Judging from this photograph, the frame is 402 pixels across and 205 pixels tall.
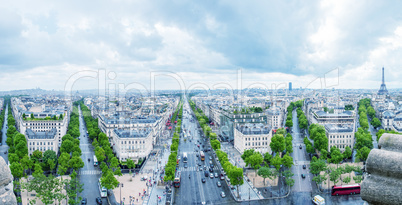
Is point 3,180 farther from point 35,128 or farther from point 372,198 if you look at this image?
point 35,128

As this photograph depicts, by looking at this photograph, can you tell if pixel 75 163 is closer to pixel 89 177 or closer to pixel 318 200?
pixel 89 177

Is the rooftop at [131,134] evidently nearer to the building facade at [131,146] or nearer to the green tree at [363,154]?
the building facade at [131,146]

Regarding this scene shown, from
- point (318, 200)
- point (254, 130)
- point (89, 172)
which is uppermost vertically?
point (254, 130)

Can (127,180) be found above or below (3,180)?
below

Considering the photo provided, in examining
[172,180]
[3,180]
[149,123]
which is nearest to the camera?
[3,180]

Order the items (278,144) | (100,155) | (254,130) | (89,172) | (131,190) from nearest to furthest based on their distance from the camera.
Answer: (131,190)
(89,172)
(100,155)
(278,144)
(254,130)

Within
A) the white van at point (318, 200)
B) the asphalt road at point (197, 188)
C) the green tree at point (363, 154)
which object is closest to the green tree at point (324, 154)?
the green tree at point (363, 154)

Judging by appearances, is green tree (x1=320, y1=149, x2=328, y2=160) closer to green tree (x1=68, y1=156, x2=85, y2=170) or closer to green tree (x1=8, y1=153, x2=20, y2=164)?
green tree (x1=68, y1=156, x2=85, y2=170)

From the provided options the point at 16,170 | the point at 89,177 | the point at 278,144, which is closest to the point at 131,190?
the point at 89,177

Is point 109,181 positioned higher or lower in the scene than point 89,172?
higher

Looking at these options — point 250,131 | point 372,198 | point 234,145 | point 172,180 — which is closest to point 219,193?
point 172,180

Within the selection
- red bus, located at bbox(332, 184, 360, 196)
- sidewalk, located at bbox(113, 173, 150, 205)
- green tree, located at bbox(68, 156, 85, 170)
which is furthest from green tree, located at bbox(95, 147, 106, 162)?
red bus, located at bbox(332, 184, 360, 196)
